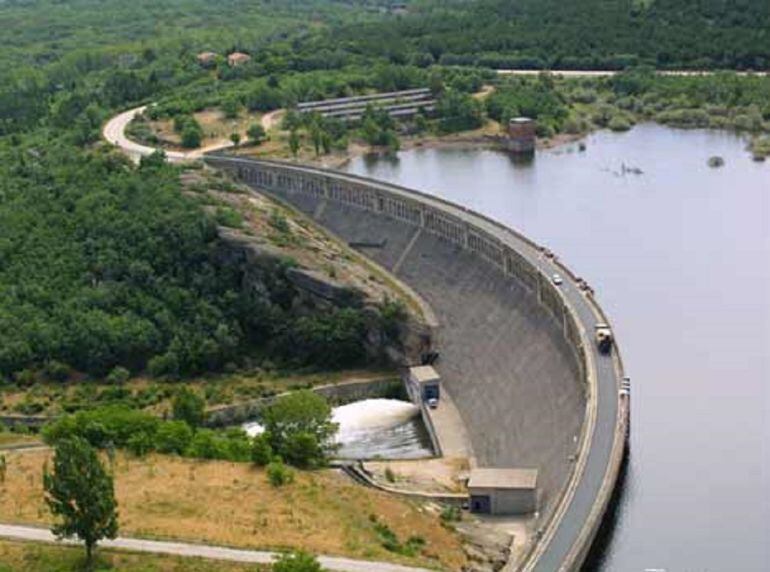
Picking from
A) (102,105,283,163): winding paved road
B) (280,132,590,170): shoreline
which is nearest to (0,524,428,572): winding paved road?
(102,105,283,163): winding paved road

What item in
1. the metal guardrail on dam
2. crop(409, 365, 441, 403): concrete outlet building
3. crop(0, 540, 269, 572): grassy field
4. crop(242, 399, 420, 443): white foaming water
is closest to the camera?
crop(0, 540, 269, 572): grassy field

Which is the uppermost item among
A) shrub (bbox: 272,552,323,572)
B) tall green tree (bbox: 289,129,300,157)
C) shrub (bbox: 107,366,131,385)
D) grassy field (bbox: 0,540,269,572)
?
shrub (bbox: 272,552,323,572)

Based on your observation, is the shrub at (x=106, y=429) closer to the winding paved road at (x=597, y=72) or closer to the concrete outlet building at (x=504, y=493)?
the concrete outlet building at (x=504, y=493)

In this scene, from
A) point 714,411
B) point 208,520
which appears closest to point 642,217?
point 714,411

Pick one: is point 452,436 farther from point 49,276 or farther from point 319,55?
point 319,55

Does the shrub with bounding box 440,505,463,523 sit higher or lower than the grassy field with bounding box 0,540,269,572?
lower

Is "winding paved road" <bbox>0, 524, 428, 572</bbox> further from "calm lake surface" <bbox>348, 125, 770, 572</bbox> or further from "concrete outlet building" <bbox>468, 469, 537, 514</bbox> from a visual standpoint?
"concrete outlet building" <bbox>468, 469, 537, 514</bbox>

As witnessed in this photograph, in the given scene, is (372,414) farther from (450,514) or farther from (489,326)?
(450,514)
